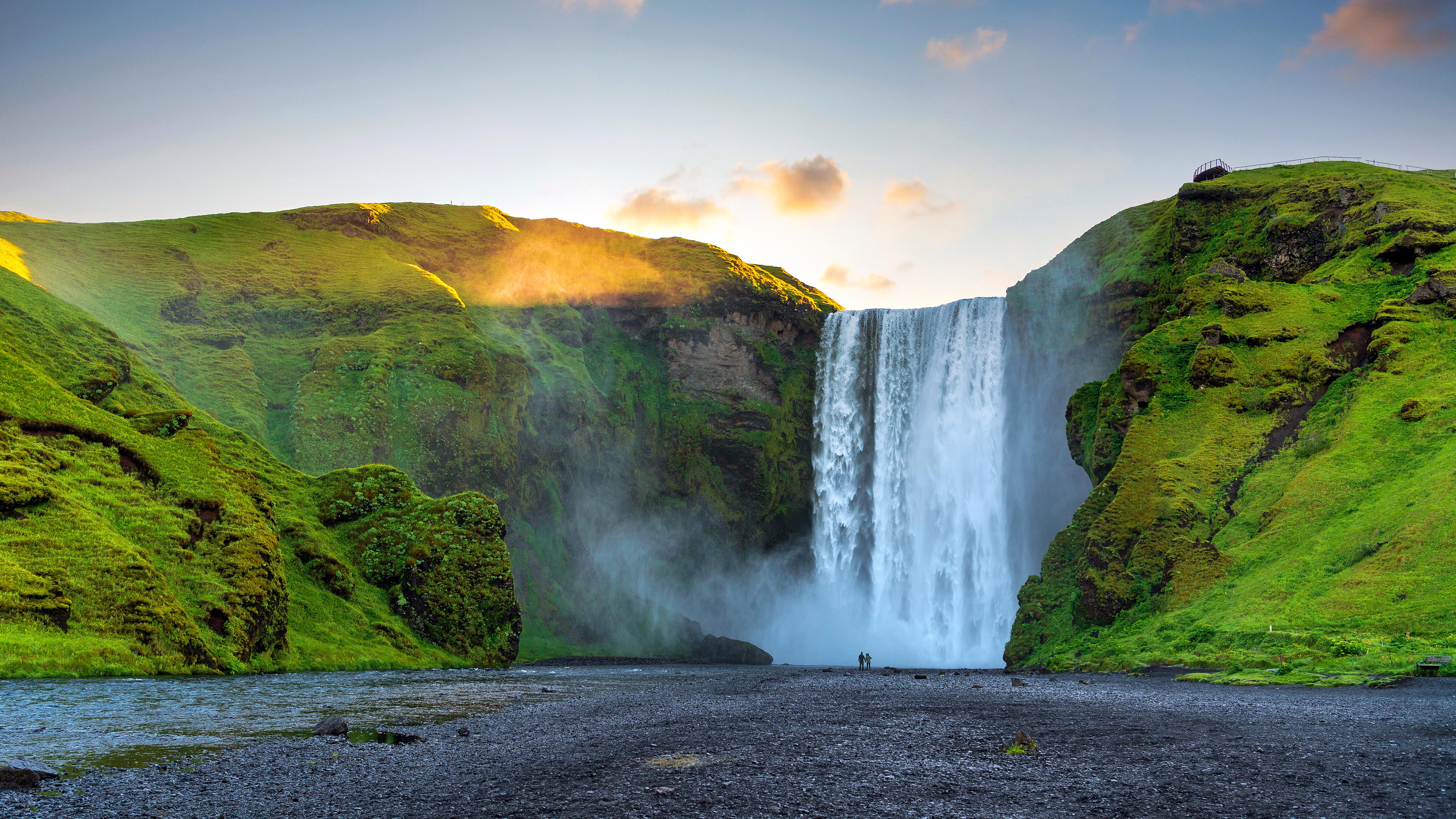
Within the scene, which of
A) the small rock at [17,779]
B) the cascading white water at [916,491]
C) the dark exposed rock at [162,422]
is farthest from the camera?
the cascading white water at [916,491]

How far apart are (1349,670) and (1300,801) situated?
22.3m

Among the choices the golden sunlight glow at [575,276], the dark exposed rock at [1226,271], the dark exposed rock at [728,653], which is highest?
the golden sunlight glow at [575,276]

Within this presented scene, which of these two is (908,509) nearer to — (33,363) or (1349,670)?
(1349,670)

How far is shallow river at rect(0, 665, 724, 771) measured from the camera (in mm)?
14711

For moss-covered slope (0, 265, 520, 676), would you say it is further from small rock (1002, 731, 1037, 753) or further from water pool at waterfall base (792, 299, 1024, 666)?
water pool at waterfall base (792, 299, 1024, 666)

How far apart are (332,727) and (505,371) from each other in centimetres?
7356

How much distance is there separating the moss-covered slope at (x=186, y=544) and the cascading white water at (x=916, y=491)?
3824 centimetres

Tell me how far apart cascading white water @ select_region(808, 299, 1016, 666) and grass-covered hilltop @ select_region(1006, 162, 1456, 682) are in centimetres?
1144

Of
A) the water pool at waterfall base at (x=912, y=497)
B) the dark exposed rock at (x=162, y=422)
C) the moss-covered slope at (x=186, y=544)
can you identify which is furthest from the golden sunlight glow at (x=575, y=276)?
the dark exposed rock at (x=162, y=422)

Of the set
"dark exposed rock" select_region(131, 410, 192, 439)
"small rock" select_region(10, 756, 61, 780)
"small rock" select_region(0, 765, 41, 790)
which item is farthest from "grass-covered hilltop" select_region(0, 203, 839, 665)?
"small rock" select_region(0, 765, 41, 790)

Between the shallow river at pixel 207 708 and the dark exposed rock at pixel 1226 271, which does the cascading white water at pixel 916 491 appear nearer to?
the dark exposed rock at pixel 1226 271

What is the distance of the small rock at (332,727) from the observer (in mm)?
17094

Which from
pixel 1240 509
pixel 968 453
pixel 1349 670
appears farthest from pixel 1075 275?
pixel 1349 670

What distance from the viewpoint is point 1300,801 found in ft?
34.5
